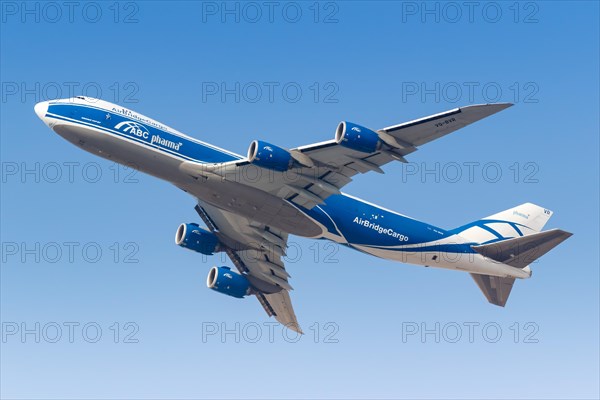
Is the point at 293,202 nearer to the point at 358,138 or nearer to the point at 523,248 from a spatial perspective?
the point at 358,138

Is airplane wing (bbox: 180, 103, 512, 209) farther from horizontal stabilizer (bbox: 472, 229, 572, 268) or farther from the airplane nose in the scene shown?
horizontal stabilizer (bbox: 472, 229, 572, 268)

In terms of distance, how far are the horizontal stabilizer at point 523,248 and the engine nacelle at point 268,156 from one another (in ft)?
56.7

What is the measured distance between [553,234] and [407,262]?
985 centimetres

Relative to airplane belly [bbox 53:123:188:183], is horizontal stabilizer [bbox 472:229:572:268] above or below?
below

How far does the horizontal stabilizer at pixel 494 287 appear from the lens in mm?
58125

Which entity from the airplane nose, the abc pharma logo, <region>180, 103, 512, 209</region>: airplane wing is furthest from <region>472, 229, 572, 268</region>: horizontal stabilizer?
the airplane nose

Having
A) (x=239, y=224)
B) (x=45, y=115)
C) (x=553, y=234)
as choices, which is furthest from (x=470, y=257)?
(x=45, y=115)

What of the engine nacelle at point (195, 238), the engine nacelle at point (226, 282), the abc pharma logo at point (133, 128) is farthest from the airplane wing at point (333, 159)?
the engine nacelle at point (226, 282)

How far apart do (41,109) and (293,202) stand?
1606cm

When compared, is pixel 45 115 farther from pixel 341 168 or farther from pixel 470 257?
pixel 470 257

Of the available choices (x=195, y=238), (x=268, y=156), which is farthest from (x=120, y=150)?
(x=195, y=238)

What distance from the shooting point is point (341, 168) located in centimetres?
4806

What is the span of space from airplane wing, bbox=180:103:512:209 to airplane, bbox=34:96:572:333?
0.20 feet

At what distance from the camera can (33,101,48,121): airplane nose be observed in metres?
48.7
